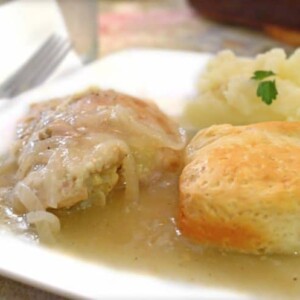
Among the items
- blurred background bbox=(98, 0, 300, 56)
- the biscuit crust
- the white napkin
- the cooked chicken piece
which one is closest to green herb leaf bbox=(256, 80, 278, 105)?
the cooked chicken piece

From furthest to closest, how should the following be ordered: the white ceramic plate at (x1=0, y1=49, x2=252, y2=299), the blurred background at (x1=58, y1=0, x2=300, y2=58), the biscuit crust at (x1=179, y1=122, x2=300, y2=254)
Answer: the blurred background at (x1=58, y1=0, x2=300, y2=58) → the biscuit crust at (x1=179, y1=122, x2=300, y2=254) → the white ceramic plate at (x1=0, y1=49, x2=252, y2=299)

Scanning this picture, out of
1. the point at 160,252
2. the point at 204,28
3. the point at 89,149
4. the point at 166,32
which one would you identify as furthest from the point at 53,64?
the point at 204,28

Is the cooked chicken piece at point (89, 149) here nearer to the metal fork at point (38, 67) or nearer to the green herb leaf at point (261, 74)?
the green herb leaf at point (261, 74)

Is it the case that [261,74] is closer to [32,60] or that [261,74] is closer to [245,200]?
[245,200]

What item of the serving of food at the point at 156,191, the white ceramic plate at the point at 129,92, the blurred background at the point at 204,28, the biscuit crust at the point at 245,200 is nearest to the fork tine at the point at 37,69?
the white ceramic plate at the point at 129,92

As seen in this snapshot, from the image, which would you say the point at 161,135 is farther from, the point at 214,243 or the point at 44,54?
the point at 44,54

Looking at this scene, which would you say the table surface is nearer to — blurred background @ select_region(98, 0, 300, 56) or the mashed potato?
blurred background @ select_region(98, 0, 300, 56)
